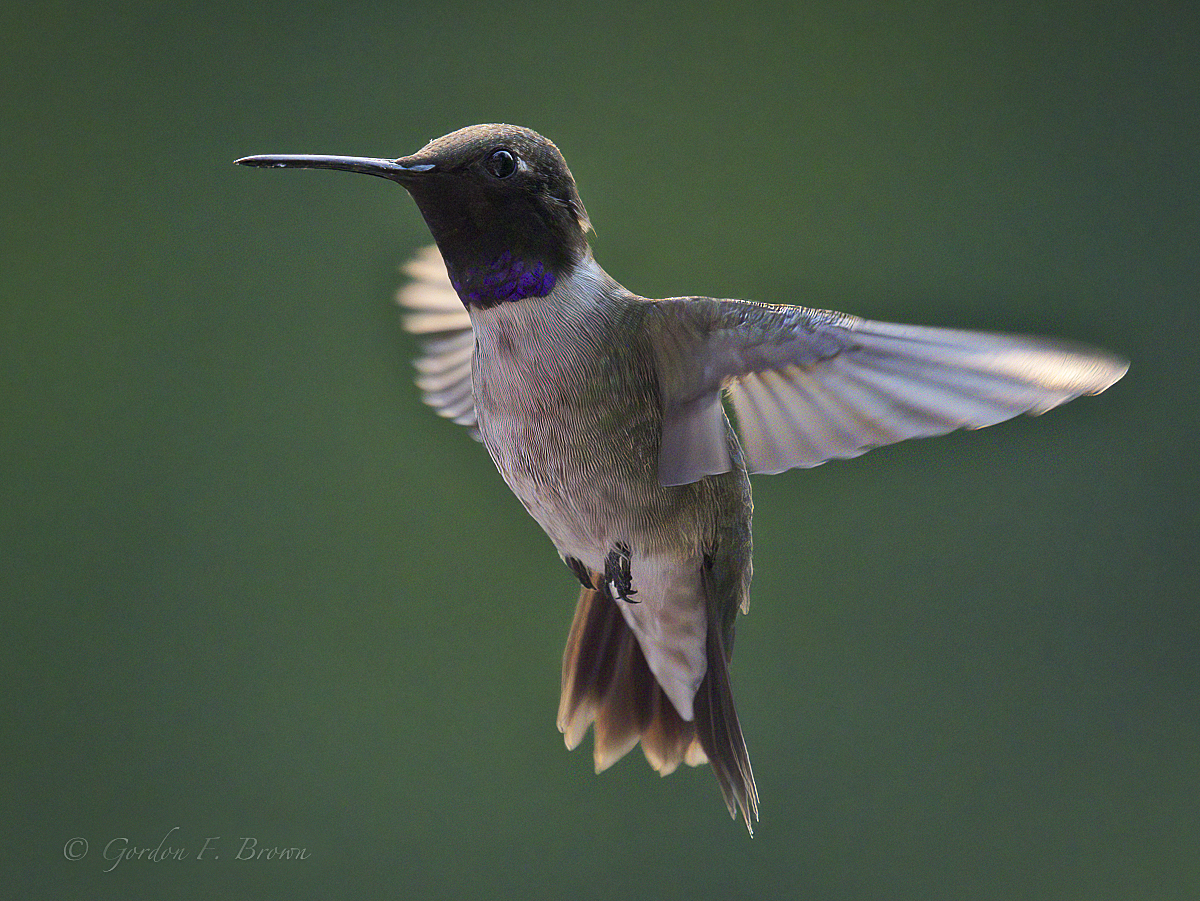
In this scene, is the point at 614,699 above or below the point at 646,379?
below

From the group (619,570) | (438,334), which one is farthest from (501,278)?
(438,334)

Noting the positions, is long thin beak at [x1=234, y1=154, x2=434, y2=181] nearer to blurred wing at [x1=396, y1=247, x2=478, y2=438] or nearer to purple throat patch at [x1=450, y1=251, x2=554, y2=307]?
purple throat patch at [x1=450, y1=251, x2=554, y2=307]

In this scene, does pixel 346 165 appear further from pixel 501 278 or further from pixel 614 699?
pixel 614 699

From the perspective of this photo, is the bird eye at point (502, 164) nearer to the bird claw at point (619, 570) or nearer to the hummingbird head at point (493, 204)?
the hummingbird head at point (493, 204)

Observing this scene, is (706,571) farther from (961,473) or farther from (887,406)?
(961,473)

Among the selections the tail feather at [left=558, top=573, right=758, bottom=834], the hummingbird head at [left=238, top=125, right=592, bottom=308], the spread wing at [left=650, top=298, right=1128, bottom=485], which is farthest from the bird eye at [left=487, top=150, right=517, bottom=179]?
the tail feather at [left=558, top=573, right=758, bottom=834]

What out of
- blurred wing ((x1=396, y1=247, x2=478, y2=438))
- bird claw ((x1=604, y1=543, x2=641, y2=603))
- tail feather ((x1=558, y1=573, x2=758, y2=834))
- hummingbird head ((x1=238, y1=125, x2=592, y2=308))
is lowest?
tail feather ((x1=558, y1=573, x2=758, y2=834))
